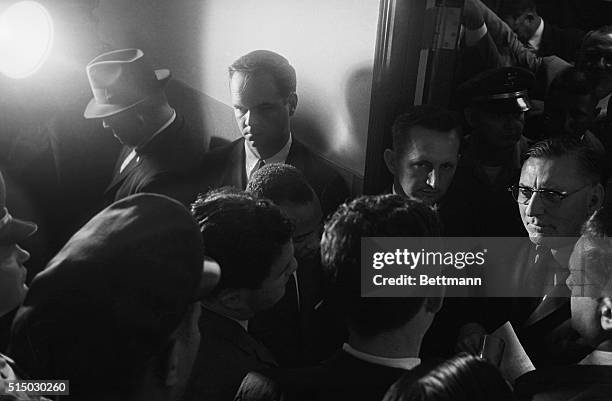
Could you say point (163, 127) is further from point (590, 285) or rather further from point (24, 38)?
point (590, 285)

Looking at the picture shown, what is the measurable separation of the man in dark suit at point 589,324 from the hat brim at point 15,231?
1586 millimetres

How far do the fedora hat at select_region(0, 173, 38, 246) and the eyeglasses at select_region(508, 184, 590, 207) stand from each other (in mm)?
1515

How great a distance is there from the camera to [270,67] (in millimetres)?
2316

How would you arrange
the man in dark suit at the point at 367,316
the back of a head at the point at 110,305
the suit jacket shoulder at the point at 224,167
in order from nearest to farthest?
the back of a head at the point at 110,305 → the man in dark suit at the point at 367,316 → the suit jacket shoulder at the point at 224,167

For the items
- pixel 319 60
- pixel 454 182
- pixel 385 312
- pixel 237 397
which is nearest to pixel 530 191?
pixel 454 182

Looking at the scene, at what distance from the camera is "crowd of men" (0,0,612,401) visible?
2043 mm

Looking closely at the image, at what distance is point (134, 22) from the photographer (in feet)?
7.35

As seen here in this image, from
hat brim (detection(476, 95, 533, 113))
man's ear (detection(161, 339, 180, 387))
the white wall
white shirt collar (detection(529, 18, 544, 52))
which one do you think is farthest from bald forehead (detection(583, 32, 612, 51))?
man's ear (detection(161, 339, 180, 387))

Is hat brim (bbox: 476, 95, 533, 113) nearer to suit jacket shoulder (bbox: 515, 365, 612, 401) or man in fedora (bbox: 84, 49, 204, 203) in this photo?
suit jacket shoulder (bbox: 515, 365, 612, 401)

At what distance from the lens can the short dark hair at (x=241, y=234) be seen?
2.19 metres

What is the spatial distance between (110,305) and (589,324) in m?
1.49

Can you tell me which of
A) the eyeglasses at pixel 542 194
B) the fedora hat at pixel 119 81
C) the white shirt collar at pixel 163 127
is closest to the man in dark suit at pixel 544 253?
the eyeglasses at pixel 542 194

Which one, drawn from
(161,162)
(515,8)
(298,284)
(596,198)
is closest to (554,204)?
(596,198)

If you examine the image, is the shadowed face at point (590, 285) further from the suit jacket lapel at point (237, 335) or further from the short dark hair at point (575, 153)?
the suit jacket lapel at point (237, 335)
